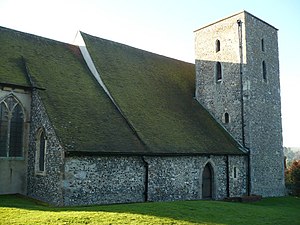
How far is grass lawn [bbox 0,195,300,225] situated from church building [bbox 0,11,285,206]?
7.18 ft

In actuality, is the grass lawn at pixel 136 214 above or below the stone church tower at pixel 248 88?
below

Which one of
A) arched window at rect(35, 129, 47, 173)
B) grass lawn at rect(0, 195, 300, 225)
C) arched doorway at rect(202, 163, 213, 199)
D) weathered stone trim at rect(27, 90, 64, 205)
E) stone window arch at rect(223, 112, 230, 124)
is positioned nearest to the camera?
grass lawn at rect(0, 195, 300, 225)

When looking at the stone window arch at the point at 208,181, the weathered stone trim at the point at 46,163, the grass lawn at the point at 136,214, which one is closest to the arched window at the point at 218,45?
the stone window arch at the point at 208,181

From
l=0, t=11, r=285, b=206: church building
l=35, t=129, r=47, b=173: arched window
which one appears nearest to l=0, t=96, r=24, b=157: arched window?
l=0, t=11, r=285, b=206: church building

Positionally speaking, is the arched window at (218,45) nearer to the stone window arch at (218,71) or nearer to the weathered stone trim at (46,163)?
the stone window arch at (218,71)

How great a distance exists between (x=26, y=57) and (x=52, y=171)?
6.84 meters

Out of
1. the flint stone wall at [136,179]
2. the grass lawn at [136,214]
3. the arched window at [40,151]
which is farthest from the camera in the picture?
the arched window at [40,151]

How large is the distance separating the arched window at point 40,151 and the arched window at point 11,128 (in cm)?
95

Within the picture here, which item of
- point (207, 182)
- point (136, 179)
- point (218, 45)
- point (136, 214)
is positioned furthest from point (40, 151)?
point (218, 45)

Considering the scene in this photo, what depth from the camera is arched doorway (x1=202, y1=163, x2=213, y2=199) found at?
19344mm

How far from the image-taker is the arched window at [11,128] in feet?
50.0

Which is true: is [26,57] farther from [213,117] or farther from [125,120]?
[213,117]

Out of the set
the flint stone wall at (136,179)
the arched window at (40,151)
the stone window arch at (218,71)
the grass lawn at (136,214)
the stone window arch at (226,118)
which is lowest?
the grass lawn at (136,214)

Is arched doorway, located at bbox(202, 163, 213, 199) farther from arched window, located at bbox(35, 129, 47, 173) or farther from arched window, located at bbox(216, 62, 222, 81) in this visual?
arched window, located at bbox(35, 129, 47, 173)
